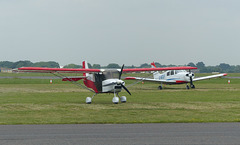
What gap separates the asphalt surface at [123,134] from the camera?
8.27 metres

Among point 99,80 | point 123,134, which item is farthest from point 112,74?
point 123,134

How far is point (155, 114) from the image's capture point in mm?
14297

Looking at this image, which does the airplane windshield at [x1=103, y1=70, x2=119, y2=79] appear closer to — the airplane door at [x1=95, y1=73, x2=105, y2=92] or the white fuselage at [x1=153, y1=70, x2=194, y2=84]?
the airplane door at [x1=95, y1=73, x2=105, y2=92]

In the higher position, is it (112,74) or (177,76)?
(112,74)

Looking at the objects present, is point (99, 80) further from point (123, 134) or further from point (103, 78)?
point (123, 134)

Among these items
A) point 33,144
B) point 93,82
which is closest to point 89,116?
point 33,144

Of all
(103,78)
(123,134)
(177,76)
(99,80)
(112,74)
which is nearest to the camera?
(123,134)

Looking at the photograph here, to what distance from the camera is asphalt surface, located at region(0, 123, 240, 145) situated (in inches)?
326

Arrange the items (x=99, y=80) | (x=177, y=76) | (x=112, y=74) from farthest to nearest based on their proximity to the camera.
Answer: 1. (x=177, y=76)
2. (x=99, y=80)
3. (x=112, y=74)

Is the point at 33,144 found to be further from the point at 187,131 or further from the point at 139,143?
the point at 187,131

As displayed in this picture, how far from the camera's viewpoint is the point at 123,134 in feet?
30.9

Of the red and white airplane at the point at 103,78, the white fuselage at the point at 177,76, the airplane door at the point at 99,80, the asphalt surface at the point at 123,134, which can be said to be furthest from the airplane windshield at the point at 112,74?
the white fuselage at the point at 177,76

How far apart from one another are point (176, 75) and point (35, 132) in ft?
90.7

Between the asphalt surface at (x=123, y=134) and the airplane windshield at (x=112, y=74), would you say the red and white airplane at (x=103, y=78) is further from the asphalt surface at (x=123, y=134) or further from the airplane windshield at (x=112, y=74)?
the asphalt surface at (x=123, y=134)
